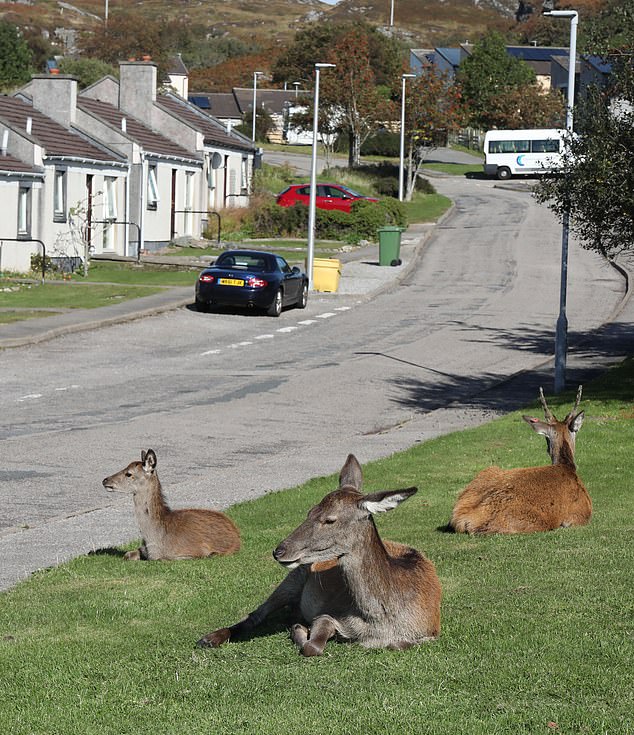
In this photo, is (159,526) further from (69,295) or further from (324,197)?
(324,197)

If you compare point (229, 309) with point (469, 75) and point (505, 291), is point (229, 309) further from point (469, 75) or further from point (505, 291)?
point (469, 75)

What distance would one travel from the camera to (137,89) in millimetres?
58250

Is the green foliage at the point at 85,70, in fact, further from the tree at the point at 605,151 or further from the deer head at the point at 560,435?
the deer head at the point at 560,435

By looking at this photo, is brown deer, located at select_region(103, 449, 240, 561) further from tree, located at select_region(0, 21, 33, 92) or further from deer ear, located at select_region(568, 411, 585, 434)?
tree, located at select_region(0, 21, 33, 92)

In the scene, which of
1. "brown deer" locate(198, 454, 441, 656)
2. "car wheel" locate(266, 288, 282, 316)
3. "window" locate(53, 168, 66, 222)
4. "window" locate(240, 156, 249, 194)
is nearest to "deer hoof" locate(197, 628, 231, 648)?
"brown deer" locate(198, 454, 441, 656)

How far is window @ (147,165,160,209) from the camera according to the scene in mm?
53000

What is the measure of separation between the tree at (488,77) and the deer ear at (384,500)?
109 meters

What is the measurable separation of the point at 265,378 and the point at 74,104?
89.1 ft

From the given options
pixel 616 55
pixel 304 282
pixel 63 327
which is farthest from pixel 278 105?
pixel 616 55

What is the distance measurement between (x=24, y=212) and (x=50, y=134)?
16.0ft

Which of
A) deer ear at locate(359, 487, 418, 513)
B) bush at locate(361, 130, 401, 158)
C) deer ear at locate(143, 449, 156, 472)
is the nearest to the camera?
deer ear at locate(359, 487, 418, 513)

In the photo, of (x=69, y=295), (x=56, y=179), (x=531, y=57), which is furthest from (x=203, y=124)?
(x=531, y=57)

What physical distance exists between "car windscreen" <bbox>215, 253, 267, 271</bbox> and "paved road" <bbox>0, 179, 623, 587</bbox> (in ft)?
5.27

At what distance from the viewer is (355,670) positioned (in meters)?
6.92
